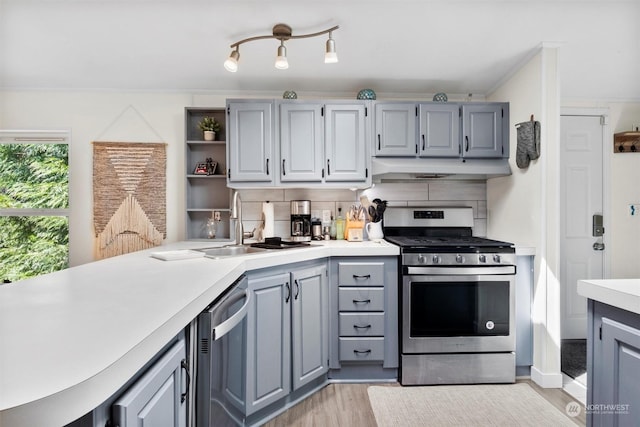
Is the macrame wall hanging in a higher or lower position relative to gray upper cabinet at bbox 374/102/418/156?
lower

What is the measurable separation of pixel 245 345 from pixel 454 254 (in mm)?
1532

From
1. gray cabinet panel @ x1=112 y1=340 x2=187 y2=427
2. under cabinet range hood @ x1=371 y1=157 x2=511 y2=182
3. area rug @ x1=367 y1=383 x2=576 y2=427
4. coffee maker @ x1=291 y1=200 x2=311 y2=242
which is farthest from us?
coffee maker @ x1=291 y1=200 x2=311 y2=242

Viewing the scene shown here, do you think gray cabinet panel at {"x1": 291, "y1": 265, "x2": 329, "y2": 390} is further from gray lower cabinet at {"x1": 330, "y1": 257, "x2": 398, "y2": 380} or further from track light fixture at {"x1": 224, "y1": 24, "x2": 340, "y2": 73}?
track light fixture at {"x1": 224, "y1": 24, "x2": 340, "y2": 73}

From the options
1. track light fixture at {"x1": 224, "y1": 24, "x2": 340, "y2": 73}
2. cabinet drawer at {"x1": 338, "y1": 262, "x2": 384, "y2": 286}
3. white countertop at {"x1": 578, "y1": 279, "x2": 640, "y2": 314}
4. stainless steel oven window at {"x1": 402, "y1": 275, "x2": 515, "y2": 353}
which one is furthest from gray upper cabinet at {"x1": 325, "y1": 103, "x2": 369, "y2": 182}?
white countertop at {"x1": 578, "y1": 279, "x2": 640, "y2": 314}

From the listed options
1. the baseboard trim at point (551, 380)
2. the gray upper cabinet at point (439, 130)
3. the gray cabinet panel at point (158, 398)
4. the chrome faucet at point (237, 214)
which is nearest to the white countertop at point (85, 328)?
the gray cabinet panel at point (158, 398)

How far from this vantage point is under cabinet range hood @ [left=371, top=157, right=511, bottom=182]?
257 cm

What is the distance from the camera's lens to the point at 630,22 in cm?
209

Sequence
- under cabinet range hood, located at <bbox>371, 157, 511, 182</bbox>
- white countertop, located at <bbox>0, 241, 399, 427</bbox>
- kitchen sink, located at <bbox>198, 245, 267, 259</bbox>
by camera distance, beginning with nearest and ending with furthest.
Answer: white countertop, located at <bbox>0, 241, 399, 427</bbox>
kitchen sink, located at <bbox>198, 245, 267, 259</bbox>
under cabinet range hood, located at <bbox>371, 157, 511, 182</bbox>

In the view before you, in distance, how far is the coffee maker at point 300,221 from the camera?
272cm

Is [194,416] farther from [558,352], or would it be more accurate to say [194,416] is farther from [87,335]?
[558,352]

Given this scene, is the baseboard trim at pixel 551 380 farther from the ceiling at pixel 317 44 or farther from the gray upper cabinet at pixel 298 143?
the ceiling at pixel 317 44

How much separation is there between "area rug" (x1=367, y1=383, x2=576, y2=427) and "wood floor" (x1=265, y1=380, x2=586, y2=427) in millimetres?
54

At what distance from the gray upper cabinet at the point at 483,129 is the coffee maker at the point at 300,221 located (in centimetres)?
140

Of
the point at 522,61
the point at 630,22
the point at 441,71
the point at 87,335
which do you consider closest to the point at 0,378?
the point at 87,335
